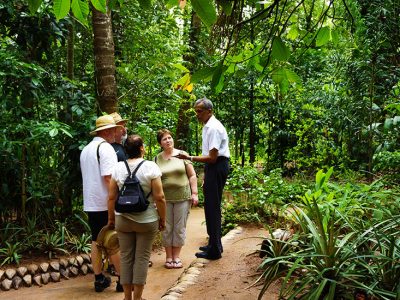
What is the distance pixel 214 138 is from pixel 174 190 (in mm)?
715

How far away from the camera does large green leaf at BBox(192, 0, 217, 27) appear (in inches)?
44.1

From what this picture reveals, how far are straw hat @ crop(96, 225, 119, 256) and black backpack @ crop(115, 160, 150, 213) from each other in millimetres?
580

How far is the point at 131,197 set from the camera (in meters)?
3.17

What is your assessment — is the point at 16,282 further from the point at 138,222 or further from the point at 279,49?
the point at 279,49

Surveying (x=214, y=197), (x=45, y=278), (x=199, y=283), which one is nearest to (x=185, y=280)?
(x=199, y=283)

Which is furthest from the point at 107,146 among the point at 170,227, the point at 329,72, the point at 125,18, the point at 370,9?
the point at 329,72

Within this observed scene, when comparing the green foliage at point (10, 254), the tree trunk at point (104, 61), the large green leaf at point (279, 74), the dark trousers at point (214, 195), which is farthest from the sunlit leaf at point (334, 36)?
the green foliage at point (10, 254)

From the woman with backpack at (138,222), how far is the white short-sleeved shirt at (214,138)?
35.3 inches

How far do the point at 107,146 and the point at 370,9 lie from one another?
16.0ft

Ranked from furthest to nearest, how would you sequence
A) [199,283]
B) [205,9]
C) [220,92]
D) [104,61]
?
[104,61]
[220,92]
[199,283]
[205,9]

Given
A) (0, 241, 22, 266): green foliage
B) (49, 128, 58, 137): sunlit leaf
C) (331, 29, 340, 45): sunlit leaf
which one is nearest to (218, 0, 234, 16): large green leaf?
(331, 29, 340, 45): sunlit leaf

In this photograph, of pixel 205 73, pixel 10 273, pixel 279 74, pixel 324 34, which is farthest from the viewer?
pixel 10 273

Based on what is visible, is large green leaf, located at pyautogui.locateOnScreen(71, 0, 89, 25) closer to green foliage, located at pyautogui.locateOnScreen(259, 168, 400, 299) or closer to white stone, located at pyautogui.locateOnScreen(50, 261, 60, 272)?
green foliage, located at pyautogui.locateOnScreen(259, 168, 400, 299)

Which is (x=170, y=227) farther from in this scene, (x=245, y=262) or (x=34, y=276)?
(x=34, y=276)
